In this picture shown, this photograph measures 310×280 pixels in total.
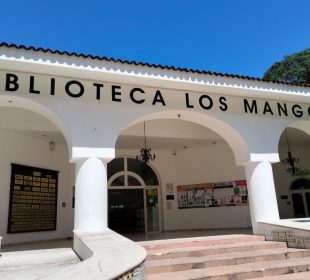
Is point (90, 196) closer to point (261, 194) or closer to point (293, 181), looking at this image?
point (261, 194)

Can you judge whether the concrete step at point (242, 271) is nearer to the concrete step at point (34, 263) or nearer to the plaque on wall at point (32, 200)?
the concrete step at point (34, 263)

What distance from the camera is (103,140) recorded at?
7094 mm

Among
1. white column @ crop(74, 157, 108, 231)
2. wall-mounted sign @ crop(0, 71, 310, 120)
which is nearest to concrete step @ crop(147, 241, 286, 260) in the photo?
white column @ crop(74, 157, 108, 231)

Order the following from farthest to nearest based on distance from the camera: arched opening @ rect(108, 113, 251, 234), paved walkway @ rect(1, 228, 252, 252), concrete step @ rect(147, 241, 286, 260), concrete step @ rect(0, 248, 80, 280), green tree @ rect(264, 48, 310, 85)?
green tree @ rect(264, 48, 310, 85) → arched opening @ rect(108, 113, 251, 234) → paved walkway @ rect(1, 228, 252, 252) → concrete step @ rect(147, 241, 286, 260) → concrete step @ rect(0, 248, 80, 280)

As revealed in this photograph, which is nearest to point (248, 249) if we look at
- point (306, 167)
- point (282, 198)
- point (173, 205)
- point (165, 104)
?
point (165, 104)

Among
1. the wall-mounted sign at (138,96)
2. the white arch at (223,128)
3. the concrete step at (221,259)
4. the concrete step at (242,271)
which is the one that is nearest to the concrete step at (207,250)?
the concrete step at (221,259)

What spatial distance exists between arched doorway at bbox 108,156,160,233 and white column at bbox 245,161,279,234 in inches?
209

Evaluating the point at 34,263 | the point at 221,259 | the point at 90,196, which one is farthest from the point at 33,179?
the point at 221,259

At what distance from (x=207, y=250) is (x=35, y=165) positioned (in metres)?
6.65

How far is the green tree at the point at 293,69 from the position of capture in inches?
1228

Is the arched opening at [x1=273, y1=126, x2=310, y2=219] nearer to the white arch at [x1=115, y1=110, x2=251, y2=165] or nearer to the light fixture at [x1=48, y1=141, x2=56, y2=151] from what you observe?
Answer: the white arch at [x1=115, y1=110, x2=251, y2=165]

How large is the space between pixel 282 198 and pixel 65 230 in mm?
9766

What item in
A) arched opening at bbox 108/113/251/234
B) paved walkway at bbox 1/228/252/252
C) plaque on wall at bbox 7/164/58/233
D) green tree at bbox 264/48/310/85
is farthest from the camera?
green tree at bbox 264/48/310/85

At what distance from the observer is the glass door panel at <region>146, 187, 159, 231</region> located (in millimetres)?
12758
